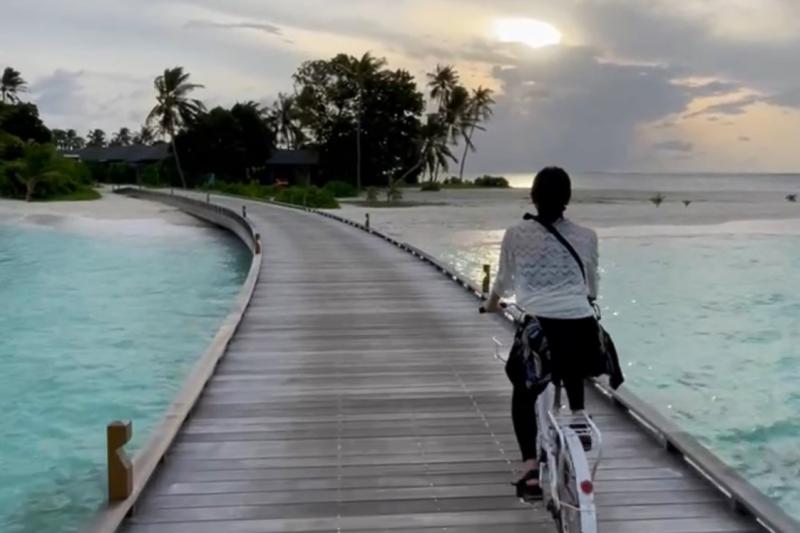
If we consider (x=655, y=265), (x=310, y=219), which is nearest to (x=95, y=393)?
(x=655, y=265)

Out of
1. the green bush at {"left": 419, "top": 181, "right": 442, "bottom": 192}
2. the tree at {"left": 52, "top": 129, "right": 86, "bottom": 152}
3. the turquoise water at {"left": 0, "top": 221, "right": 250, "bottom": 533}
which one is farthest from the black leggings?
the tree at {"left": 52, "top": 129, "right": 86, "bottom": 152}

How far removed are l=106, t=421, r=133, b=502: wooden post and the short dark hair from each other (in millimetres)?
2343

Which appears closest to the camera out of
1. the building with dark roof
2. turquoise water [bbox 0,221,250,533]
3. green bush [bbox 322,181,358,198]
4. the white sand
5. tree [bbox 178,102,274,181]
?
turquoise water [bbox 0,221,250,533]

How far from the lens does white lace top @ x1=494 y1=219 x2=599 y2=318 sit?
139 inches

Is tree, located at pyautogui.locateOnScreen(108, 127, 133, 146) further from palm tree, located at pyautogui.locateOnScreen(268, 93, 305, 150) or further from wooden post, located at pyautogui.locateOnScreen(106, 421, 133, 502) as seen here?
wooden post, located at pyautogui.locateOnScreen(106, 421, 133, 502)

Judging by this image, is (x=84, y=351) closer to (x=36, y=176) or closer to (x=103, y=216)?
(x=103, y=216)

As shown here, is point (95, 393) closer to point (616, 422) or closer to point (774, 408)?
point (616, 422)

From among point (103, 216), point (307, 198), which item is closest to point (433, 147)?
point (307, 198)

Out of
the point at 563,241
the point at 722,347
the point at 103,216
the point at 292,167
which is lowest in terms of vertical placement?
the point at 722,347

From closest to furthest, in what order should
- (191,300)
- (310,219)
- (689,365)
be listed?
(689,365) → (191,300) → (310,219)

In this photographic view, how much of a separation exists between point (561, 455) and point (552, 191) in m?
1.10

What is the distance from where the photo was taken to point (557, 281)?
3549 mm

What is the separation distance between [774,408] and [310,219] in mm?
21049

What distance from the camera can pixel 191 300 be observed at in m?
16.8
